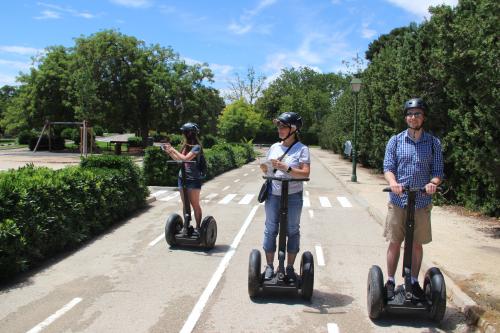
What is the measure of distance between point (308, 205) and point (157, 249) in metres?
7.91

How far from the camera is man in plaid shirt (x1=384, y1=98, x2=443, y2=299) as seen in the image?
5.09 metres

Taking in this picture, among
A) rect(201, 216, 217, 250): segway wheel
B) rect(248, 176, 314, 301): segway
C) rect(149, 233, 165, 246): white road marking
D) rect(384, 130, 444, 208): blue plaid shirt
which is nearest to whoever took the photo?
rect(384, 130, 444, 208): blue plaid shirt

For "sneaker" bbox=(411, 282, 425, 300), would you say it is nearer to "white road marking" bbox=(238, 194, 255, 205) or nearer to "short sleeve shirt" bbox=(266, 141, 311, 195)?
"short sleeve shirt" bbox=(266, 141, 311, 195)

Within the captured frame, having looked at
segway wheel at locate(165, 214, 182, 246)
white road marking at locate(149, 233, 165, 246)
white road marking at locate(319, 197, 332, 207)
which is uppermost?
segway wheel at locate(165, 214, 182, 246)

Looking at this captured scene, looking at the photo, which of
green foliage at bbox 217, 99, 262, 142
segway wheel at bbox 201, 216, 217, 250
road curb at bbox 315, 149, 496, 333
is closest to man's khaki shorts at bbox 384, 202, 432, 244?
road curb at bbox 315, 149, 496, 333

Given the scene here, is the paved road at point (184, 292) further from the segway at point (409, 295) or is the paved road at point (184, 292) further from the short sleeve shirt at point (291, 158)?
the short sleeve shirt at point (291, 158)

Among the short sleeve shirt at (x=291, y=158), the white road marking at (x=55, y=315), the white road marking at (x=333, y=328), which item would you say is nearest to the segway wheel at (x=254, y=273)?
the short sleeve shirt at (x=291, y=158)

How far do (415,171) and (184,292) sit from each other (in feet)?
10.3

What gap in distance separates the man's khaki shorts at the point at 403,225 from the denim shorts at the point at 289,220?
1.02m

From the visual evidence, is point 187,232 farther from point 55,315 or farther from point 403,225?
point 403,225

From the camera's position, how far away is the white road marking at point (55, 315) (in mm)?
4850

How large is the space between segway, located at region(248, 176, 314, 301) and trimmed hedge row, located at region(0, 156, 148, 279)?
3.15 meters

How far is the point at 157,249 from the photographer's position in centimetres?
845

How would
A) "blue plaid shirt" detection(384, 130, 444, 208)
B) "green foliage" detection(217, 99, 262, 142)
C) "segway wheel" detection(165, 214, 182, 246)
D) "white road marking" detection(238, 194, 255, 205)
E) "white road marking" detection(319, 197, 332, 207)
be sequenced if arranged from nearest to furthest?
"blue plaid shirt" detection(384, 130, 444, 208)
"segway wheel" detection(165, 214, 182, 246)
"white road marking" detection(238, 194, 255, 205)
"white road marking" detection(319, 197, 332, 207)
"green foliage" detection(217, 99, 262, 142)
